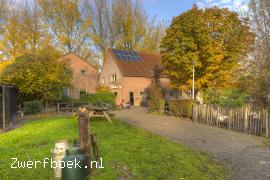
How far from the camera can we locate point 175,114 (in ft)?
58.5

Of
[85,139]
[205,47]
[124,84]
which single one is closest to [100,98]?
[124,84]

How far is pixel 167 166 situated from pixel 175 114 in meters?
12.0

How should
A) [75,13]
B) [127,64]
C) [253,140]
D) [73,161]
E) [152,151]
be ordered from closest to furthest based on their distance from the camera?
[73,161]
[152,151]
[253,140]
[127,64]
[75,13]

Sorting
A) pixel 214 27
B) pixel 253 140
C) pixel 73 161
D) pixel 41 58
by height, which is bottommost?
pixel 253 140

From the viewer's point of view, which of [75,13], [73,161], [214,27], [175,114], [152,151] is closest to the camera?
[73,161]

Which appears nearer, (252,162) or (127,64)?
(252,162)

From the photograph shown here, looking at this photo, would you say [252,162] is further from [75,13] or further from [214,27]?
[75,13]

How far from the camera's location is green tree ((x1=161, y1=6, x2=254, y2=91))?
62.5 ft

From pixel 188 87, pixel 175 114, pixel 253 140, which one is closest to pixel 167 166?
pixel 253 140

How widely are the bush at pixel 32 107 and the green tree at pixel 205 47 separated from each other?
41.3ft

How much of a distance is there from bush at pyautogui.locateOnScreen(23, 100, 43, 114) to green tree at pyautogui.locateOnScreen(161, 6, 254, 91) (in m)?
12.6

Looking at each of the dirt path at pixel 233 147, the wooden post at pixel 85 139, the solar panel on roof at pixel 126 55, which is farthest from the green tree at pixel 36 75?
the wooden post at pixel 85 139

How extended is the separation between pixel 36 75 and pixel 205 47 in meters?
14.6

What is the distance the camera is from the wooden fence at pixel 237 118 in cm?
1101
